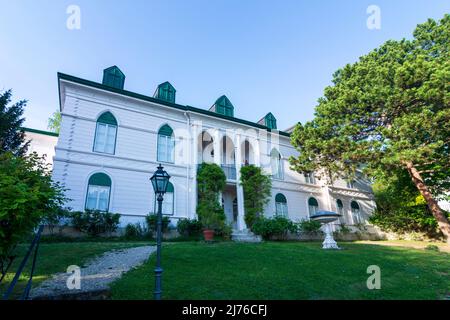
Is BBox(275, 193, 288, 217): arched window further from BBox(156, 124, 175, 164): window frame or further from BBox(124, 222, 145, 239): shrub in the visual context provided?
BBox(124, 222, 145, 239): shrub

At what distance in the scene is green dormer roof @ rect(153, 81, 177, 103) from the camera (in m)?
17.6

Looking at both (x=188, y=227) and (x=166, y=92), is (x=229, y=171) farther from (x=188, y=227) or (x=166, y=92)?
(x=166, y=92)

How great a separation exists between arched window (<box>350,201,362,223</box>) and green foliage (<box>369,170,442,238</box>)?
1055 millimetres

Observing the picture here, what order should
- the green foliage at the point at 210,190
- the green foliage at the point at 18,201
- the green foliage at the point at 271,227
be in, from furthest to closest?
the green foliage at the point at 271,227 < the green foliage at the point at 210,190 < the green foliage at the point at 18,201

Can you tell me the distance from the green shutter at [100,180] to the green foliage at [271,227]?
29.8 feet

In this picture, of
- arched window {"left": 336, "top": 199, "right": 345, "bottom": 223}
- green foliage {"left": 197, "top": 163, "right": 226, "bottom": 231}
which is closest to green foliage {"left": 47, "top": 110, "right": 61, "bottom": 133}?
green foliage {"left": 197, "top": 163, "right": 226, "bottom": 231}

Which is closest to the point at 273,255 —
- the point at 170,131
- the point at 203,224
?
the point at 203,224

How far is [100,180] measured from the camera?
13.7 m

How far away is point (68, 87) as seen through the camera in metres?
14.2

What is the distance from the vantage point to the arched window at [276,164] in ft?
66.2

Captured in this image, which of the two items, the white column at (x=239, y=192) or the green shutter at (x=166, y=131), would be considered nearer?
the green shutter at (x=166, y=131)

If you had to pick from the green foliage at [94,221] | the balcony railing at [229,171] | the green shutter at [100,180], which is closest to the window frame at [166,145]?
the green shutter at [100,180]

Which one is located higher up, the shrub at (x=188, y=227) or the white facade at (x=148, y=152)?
the white facade at (x=148, y=152)

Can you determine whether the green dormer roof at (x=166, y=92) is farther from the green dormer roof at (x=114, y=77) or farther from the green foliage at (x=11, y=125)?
the green foliage at (x=11, y=125)
